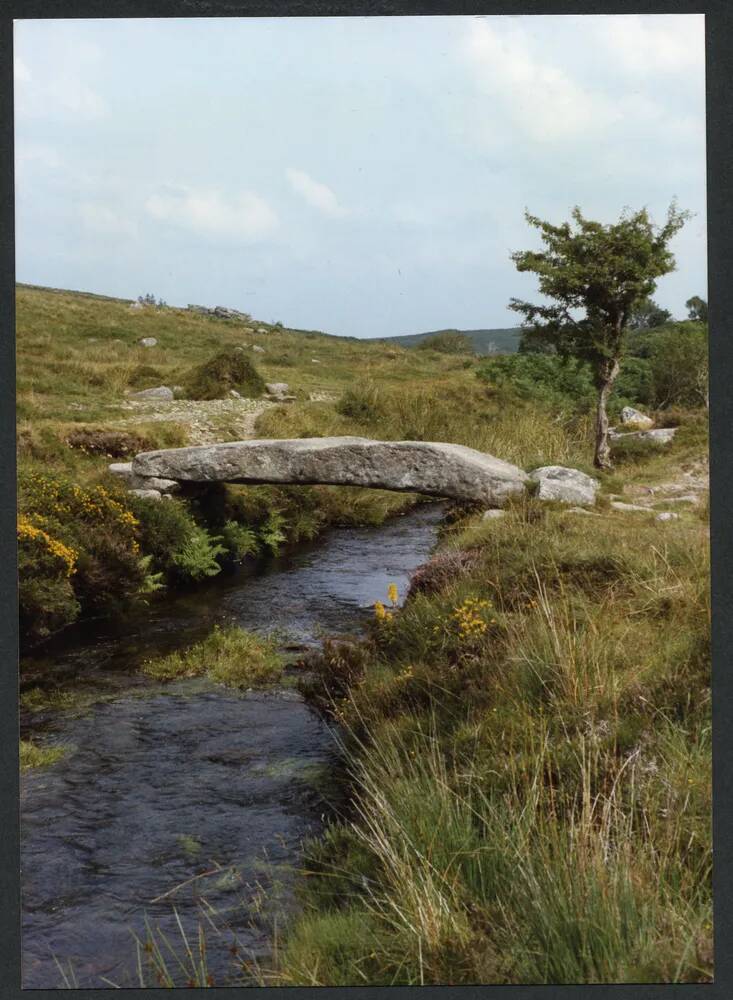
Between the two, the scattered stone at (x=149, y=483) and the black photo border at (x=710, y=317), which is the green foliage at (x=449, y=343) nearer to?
the black photo border at (x=710, y=317)

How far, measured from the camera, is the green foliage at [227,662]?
614 centimetres

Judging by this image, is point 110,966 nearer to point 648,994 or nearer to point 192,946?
point 192,946

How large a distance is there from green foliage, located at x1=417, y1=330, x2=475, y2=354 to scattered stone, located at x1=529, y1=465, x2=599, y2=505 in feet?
4.04

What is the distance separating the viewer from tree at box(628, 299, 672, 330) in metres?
7.37

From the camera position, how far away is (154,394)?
37.9 ft

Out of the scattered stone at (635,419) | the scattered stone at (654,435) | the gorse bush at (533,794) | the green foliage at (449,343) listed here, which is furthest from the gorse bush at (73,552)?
the scattered stone at (635,419)

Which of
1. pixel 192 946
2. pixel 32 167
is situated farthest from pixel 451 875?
pixel 32 167

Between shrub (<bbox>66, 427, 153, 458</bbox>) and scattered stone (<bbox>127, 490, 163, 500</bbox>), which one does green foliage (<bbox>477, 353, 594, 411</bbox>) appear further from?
shrub (<bbox>66, 427, 153, 458</bbox>)

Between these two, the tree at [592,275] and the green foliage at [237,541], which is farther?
the green foliage at [237,541]

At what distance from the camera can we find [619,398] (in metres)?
8.97

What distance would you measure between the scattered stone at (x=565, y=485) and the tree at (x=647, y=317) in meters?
1.31

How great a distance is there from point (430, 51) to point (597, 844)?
3.67 metres

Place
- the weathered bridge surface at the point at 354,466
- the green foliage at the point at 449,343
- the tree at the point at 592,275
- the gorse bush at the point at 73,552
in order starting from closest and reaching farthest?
the green foliage at the point at 449,343, the gorse bush at the point at 73,552, the tree at the point at 592,275, the weathered bridge surface at the point at 354,466

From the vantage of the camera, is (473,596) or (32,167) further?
(32,167)
